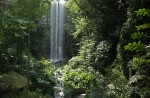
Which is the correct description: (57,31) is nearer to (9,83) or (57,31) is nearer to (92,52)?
(92,52)

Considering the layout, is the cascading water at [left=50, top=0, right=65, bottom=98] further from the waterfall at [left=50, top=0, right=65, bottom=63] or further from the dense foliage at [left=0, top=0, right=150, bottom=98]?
the dense foliage at [left=0, top=0, right=150, bottom=98]

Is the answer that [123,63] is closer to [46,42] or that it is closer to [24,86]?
[24,86]

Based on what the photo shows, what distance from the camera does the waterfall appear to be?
21812 mm

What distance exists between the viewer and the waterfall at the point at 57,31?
2181 cm

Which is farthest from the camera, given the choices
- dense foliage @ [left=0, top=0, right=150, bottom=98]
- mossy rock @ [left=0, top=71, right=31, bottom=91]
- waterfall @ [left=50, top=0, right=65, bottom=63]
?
waterfall @ [left=50, top=0, right=65, bottom=63]

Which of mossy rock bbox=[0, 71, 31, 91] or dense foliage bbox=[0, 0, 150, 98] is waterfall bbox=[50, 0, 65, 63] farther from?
mossy rock bbox=[0, 71, 31, 91]

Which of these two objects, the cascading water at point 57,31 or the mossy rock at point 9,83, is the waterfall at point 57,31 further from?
the mossy rock at point 9,83

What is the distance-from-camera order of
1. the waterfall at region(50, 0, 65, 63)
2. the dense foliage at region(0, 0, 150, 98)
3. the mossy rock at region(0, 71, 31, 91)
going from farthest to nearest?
the waterfall at region(50, 0, 65, 63)
the dense foliage at region(0, 0, 150, 98)
the mossy rock at region(0, 71, 31, 91)

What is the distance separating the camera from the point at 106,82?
935cm

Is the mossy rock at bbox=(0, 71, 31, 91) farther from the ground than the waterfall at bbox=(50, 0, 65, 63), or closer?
closer

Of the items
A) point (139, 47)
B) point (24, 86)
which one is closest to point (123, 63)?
point (24, 86)

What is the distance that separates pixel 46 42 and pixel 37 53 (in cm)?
140

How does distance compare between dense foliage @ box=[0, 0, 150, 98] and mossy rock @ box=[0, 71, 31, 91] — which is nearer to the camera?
mossy rock @ box=[0, 71, 31, 91]

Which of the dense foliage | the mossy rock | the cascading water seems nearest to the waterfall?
the cascading water
